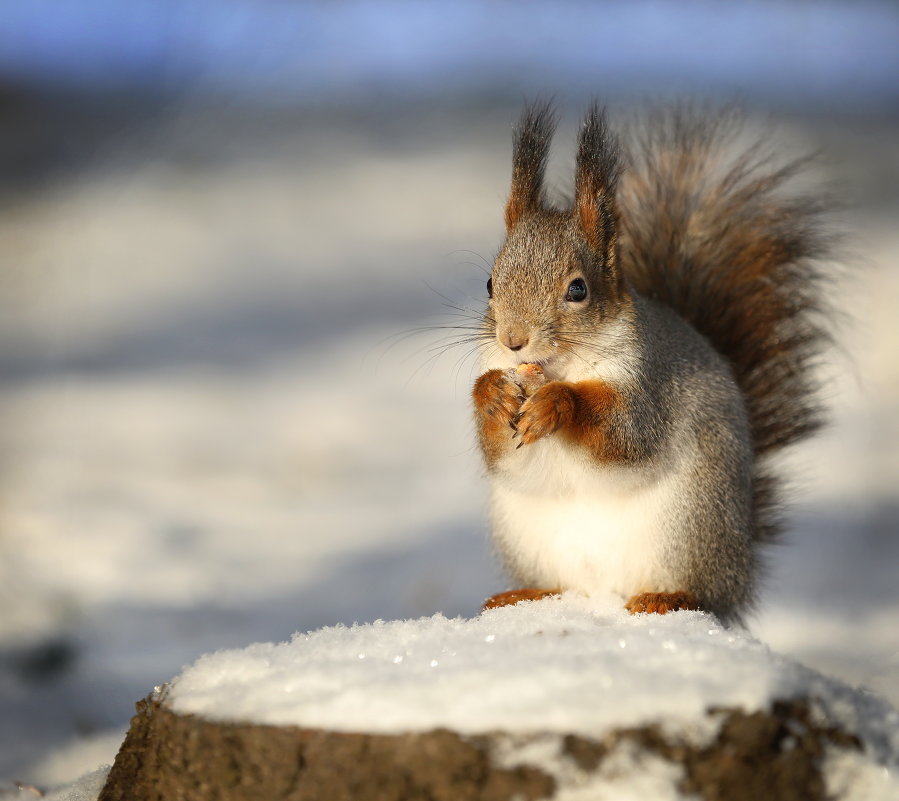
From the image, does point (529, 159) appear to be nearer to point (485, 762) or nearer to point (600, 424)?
point (600, 424)

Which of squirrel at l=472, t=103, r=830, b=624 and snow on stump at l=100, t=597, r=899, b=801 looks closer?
snow on stump at l=100, t=597, r=899, b=801

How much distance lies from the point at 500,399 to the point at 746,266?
615 mm

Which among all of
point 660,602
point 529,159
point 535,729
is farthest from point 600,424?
point 535,729

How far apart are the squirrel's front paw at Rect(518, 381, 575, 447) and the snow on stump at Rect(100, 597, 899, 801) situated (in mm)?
304

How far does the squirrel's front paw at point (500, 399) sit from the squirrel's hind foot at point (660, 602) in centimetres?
26

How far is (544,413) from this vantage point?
1314mm

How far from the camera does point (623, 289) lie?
145cm

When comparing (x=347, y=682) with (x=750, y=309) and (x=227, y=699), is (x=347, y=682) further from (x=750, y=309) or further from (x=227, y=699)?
(x=750, y=309)

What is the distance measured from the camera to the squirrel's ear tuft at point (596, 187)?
1.46 meters

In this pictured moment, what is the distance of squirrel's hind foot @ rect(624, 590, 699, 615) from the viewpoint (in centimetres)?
137

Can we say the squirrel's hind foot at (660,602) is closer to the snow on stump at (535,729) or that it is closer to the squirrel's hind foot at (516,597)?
the squirrel's hind foot at (516,597)

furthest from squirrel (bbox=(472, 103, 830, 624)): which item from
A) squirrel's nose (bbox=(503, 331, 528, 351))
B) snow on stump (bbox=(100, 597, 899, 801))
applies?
snow on stump (bbox=(100, 597, 899, 801))

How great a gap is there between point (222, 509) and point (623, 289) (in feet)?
5.16

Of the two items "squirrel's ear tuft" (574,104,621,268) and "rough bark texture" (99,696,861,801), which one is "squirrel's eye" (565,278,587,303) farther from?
"rough bark texture" (99,696,861,801)
